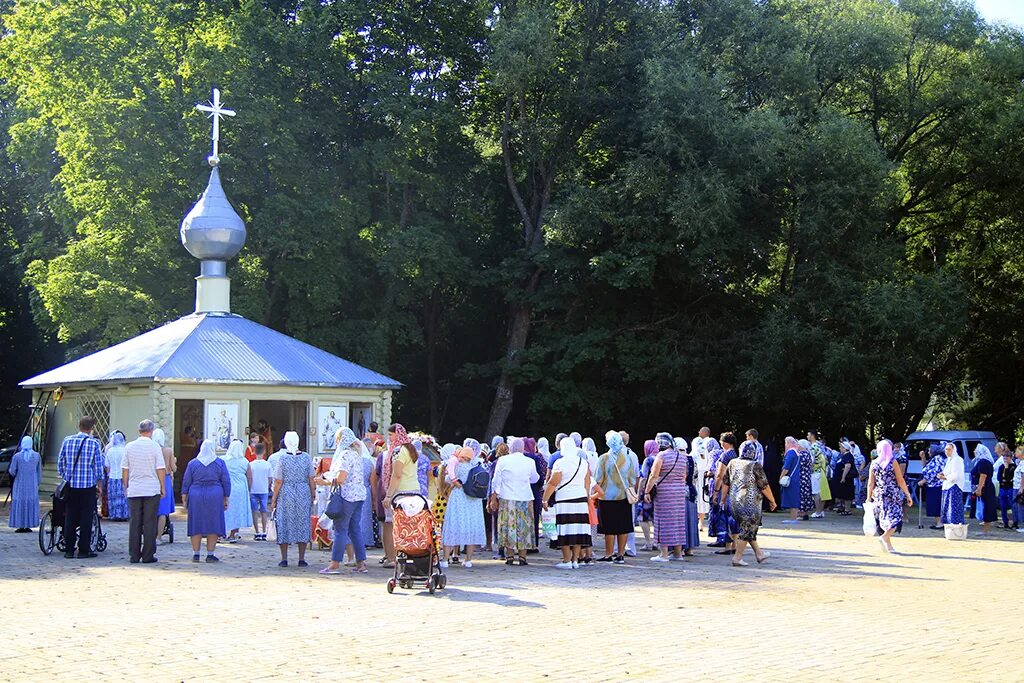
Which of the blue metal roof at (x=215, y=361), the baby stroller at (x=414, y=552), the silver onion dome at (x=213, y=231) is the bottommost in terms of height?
the baby stroller at (x=414, y=552)

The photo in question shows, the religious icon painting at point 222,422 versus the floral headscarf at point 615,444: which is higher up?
the religious icon painting at point 222,422

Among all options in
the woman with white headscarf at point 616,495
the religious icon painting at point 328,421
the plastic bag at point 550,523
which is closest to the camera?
the woman with white headscarf at point 616,495

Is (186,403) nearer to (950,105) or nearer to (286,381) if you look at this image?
(286,381)

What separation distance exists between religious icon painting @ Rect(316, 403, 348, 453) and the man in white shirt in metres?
11.8

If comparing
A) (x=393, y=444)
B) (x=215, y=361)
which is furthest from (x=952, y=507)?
(x=215, y=361)

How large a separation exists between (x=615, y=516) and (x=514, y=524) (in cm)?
148

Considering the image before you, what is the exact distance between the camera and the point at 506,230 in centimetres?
4300

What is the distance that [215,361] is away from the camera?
27766mm

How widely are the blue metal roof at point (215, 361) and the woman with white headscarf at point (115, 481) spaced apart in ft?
12.4

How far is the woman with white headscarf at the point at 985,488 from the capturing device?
2289 centimetres

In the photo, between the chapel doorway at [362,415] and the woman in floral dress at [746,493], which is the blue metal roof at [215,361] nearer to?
the chapel doorway at [362,415]

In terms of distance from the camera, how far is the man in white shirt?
1620 centimetres

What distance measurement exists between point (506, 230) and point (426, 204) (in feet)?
10.0

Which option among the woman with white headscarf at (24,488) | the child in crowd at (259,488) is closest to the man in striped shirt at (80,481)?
the child in crowd at (259,488)
